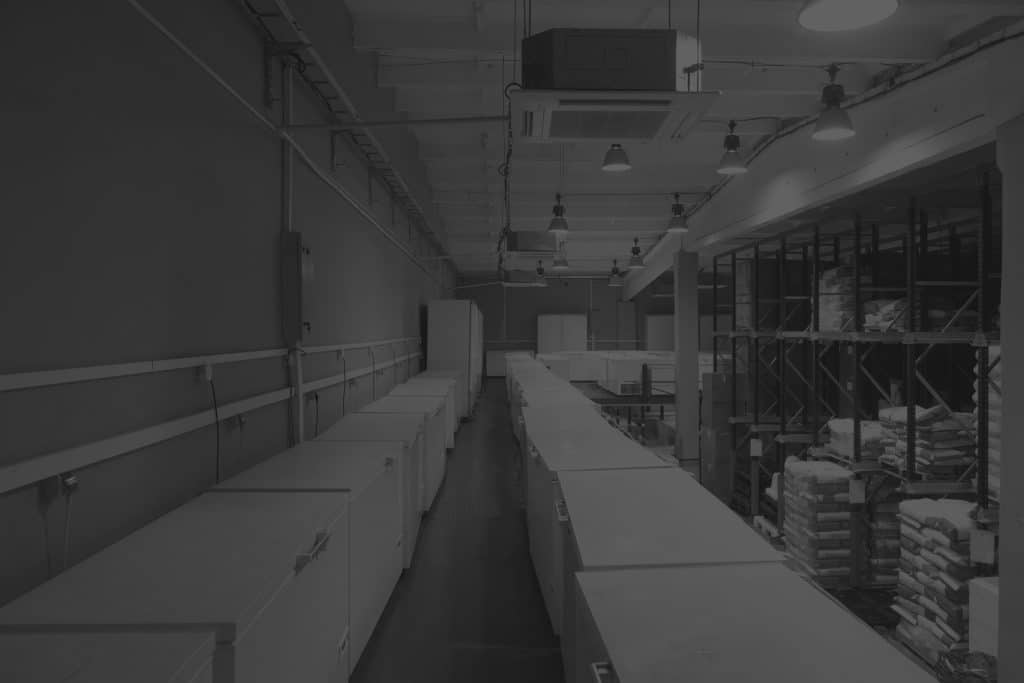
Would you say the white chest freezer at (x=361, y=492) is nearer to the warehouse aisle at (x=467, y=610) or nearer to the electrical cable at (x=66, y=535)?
the warehouse aisle at (x=467, y=610)

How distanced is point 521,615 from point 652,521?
4.28ft

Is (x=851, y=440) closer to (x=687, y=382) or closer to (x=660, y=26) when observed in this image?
(x=687, y=382)

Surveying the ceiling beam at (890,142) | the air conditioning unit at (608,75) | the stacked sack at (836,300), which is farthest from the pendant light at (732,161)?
the air conditioning unit at (608,75)

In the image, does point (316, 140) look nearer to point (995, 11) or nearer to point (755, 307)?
point (995, 11)

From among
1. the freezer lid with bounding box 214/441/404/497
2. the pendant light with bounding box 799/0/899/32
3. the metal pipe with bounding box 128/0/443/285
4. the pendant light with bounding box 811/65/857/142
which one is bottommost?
the freezer lid with bounding box 214/441/404/497

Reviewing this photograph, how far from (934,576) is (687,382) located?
4228 millimetres

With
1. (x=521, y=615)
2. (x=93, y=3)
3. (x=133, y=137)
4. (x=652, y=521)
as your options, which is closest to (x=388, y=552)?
(x=521, y=615)

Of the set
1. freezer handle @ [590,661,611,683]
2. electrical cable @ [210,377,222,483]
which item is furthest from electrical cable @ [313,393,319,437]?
freezer handle @ [590,661,611,683]

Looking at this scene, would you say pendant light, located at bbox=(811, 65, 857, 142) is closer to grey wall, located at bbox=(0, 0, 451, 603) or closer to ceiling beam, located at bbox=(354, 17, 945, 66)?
ceiling beam, located at bbox=(354, 17, 945, 66)

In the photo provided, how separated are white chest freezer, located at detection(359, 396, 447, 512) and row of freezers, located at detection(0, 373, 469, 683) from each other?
134cm

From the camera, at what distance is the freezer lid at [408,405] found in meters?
4.30

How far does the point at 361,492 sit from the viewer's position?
2168 mm

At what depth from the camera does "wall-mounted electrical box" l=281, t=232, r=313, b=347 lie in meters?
3.11

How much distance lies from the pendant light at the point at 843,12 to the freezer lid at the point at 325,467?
7.69 ft
